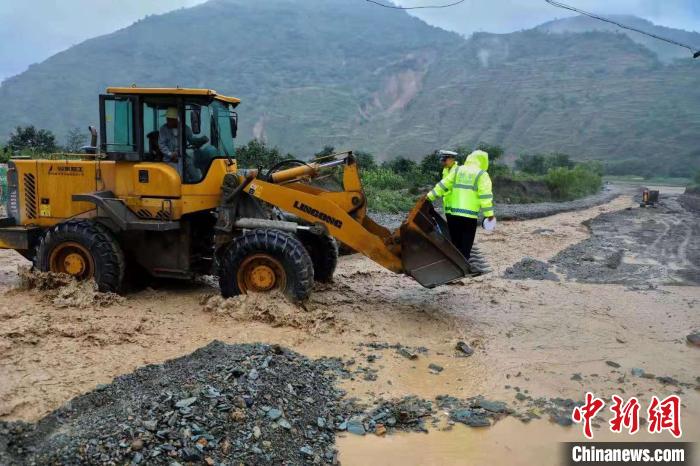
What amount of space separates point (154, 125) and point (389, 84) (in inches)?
5030

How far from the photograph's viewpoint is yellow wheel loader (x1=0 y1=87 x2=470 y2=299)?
23.8 ft

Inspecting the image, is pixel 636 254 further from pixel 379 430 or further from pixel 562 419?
pixel 379 430

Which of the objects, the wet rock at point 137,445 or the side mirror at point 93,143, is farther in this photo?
the side mirror at point 93,143

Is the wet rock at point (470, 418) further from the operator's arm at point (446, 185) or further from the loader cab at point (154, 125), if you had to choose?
the loader cab at point (154, 125)

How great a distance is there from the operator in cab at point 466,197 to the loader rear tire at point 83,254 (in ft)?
12.7

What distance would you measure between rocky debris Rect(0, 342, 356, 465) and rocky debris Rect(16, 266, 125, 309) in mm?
2395

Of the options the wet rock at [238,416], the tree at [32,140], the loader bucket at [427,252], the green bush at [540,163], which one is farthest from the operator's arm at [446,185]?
the green bush at [540,163]

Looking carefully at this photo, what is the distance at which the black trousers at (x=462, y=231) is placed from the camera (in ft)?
24.6

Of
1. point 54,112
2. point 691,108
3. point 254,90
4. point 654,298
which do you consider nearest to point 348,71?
point 254,90

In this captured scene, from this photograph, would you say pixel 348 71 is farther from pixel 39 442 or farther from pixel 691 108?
pixel 39 442

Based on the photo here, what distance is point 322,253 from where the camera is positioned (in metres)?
8.59

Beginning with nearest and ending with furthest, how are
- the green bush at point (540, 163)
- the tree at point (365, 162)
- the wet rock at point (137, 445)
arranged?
the wet rock at point (137, 445)
the tree at point (365, 162)
the green bush at point (540, 163)

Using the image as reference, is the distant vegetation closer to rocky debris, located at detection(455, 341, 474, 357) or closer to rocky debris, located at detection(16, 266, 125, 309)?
rocky debris, located at detection(16, 266, 125, 309)

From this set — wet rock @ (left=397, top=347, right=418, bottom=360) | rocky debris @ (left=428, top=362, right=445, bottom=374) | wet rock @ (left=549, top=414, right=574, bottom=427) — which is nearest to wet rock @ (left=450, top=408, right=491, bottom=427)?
wet rock @ (left=549, top=414, right=574, bottom=427)
